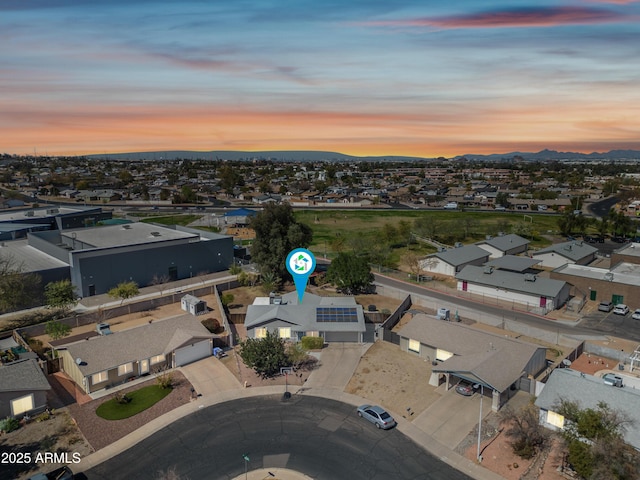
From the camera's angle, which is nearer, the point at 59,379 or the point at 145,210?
the point at 59,379

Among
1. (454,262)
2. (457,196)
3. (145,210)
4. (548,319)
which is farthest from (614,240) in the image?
(145,210)

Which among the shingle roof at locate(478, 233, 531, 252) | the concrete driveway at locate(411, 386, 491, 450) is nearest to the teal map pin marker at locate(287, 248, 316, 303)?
the concrete driveway at locate(411, 386, 491, 450)

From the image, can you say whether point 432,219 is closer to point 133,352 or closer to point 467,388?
point 467,388

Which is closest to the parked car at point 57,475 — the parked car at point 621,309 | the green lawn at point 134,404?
the green lawn at point 134,404

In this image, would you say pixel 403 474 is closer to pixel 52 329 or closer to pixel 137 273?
pixel 52 329

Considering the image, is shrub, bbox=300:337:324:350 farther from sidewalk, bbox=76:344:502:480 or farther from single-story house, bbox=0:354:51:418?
single-story house, bbox=0:354:51:418

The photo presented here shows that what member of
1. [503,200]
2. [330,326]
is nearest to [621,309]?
[330,326]
